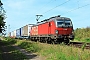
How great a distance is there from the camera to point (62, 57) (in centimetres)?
1395

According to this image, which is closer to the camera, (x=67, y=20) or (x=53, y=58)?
(x=53, y=58)

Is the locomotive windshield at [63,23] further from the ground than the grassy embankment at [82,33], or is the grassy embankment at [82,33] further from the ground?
the locomotive windshield at [63,23]

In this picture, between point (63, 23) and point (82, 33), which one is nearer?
point (63, 23)

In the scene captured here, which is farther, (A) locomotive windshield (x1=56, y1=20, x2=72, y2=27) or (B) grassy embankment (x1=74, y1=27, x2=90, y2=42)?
(B) grassy embankment (x1=74, y1=27, x2=90, y2=42)

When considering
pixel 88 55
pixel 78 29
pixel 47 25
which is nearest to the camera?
pixel 88 55

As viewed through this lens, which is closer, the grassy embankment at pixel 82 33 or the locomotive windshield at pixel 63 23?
the locomotive windshield at pixel 63 23

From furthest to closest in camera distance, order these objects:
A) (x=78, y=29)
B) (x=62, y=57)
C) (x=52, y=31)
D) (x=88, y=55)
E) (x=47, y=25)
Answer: (x=78, y=29) → (x=47, y=25) → (x=52, y=31) → (x=62, y=57) → (x=88, y=55)

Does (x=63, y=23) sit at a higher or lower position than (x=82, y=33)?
higher

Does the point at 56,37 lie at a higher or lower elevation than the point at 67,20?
lower

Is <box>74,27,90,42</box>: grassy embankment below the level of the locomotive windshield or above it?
below

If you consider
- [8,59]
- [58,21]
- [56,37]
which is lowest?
[8,59]

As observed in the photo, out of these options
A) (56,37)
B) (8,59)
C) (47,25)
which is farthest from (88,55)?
(47,25)

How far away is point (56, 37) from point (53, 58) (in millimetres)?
10751

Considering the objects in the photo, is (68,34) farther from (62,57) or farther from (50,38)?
(62,57)
